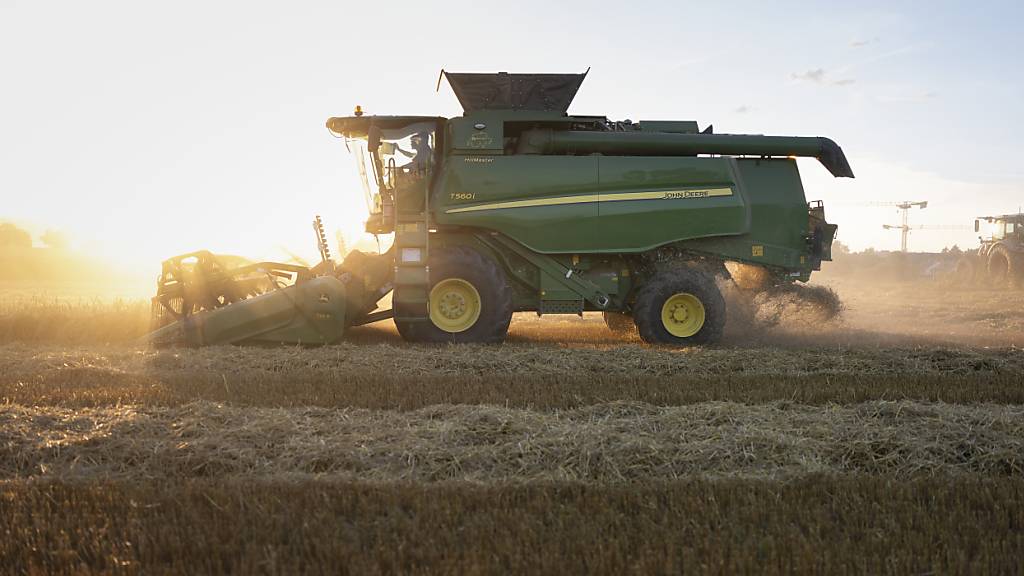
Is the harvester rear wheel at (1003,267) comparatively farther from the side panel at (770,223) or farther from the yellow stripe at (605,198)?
the yellow stripe at (605,198)

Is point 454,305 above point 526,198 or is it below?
below

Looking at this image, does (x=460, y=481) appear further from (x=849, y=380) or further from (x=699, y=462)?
(x=849, y=380)

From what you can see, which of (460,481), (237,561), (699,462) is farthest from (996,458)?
(237,561)

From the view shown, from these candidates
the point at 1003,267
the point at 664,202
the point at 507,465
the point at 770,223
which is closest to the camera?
the point at 507,465

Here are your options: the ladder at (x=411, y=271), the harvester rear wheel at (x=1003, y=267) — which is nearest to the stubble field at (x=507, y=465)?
the ladder at (x=411, y=271)

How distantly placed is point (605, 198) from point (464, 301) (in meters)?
2.27

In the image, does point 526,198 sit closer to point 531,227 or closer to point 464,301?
point 531,227

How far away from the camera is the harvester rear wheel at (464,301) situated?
11.0m

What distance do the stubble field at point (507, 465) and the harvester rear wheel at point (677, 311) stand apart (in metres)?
1.80

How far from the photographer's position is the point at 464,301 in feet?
37.0

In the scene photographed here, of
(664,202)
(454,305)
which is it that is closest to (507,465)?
(454,305)

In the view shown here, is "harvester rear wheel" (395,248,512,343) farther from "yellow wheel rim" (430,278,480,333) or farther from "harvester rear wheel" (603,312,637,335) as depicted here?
"harvester rear wheel" (603,312,637,335)

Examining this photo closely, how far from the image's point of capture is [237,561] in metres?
3.81

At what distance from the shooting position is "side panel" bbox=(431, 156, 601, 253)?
1114 cm
